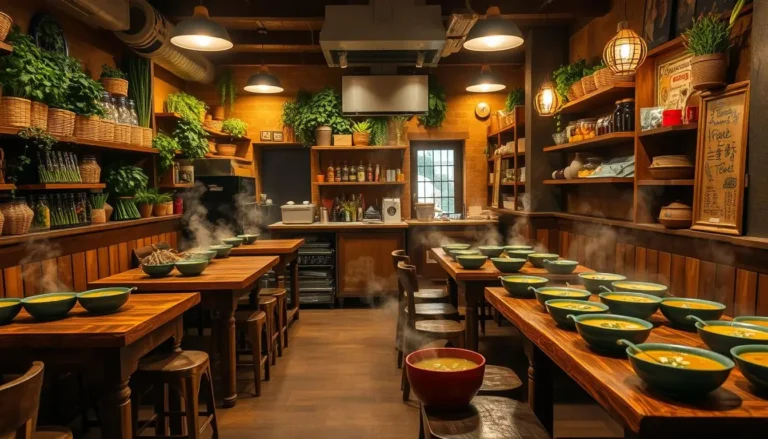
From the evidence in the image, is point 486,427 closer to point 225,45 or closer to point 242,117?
point 225,45

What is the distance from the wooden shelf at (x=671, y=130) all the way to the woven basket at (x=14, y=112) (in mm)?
4152

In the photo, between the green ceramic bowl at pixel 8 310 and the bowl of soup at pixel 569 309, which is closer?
the bowl of soup at pixel 569 309

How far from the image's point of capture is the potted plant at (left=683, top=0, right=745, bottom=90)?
3.05 metres

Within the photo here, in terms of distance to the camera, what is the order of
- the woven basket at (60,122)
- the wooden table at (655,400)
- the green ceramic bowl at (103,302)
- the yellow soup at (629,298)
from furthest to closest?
the woven basket at (60,122) → the green ceramic bowl at (103,302) → the yellow soup at (629,298) → the wooden table at (655,400)

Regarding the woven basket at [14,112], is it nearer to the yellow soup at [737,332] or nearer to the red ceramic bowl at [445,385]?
the red ceramic bowl at [445,385]

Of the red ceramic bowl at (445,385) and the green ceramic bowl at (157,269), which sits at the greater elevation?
the green ceramic bowl at (157,269)

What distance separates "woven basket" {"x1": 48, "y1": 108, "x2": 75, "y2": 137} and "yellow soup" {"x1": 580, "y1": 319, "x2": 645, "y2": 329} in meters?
3.66

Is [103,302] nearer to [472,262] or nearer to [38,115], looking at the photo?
[38,115]

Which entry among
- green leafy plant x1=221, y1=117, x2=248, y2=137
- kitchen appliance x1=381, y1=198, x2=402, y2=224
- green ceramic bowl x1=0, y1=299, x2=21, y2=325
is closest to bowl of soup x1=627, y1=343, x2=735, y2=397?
green ceramic bowl x1=0, y1=299, x2=21, y2=325

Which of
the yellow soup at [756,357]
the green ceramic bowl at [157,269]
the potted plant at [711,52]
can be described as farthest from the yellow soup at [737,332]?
the green ceramic bowl at [157,269]

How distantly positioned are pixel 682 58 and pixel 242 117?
5.78 m

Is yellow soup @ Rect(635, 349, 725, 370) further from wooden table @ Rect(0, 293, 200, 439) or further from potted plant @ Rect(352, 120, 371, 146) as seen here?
potted plant @ Rect(352, 120, 371, 146)

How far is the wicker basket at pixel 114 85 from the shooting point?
15.1ft

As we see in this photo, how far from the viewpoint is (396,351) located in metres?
4.69
